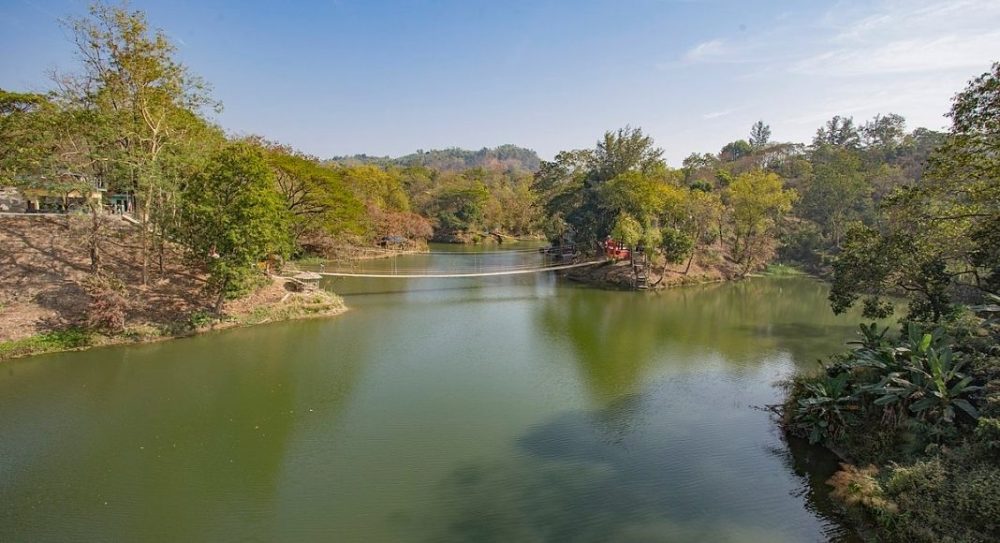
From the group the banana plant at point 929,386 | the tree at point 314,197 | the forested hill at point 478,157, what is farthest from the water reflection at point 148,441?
the forested hill at point 478,157

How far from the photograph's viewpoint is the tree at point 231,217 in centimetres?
1334

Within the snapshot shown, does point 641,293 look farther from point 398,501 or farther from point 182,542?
point 182,542

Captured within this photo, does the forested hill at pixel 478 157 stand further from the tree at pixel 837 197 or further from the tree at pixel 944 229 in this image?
the tree at pixel 944 229

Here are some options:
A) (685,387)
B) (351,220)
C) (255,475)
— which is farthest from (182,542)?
(351,220)

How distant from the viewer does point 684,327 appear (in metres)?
16.6

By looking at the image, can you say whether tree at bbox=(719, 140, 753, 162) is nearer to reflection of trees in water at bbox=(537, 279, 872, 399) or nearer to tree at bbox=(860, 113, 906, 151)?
tree at bbox=(860, 113, 906, 151)

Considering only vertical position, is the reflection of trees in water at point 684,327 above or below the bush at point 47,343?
below

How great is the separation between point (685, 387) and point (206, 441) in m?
9.05

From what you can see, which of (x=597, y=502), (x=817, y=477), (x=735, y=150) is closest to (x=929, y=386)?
(x=817, y=477)

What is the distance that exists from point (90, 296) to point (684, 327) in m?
16.7

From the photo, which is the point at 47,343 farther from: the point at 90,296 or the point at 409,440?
the point at 409,440

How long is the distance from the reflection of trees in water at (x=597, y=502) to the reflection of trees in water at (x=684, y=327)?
2724 mm

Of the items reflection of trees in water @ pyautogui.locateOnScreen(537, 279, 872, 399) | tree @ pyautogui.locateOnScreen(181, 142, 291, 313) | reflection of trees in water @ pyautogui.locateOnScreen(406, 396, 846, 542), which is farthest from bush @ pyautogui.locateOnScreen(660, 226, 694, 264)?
Answer: tree @ pyautogui.locateOnScreen(181, 142, 291, 313)

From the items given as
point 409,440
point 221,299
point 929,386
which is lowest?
point 409,440
